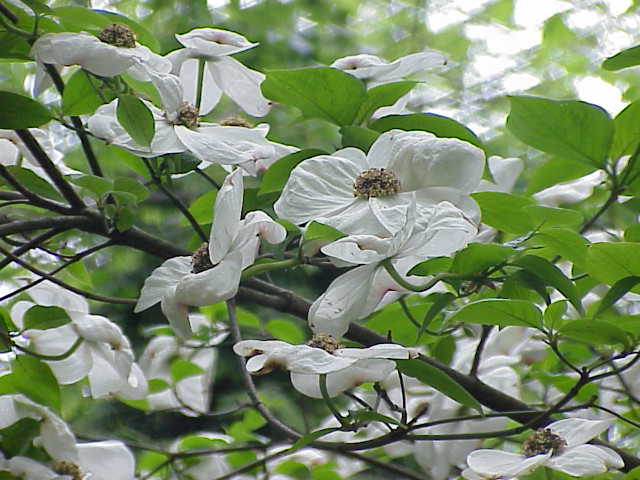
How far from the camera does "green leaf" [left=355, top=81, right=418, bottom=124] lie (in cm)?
45

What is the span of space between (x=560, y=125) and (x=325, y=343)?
19 centimetres

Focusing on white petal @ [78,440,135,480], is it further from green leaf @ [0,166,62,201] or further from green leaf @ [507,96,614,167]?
green leaf @ [507,96,614,167]

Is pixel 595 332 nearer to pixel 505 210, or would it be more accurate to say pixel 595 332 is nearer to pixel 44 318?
pixel 505 210

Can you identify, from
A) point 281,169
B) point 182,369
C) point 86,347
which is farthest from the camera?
point 182,369

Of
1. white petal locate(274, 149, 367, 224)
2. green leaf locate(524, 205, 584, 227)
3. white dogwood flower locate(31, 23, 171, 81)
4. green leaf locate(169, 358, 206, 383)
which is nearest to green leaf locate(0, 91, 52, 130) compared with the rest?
white dogwood flower locate(31, 23, 171, 81)

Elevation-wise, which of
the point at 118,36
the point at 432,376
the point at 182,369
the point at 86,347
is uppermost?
the point at 118,36

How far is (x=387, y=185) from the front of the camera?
380 millimetres

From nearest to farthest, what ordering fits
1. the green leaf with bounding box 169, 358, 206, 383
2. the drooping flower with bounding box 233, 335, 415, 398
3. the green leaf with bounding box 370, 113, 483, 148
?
the drooping flower with bounding box 233, 335, 415, 398
the green leaf with bounding box 370, 113, 483, 148
the green leaf with bounding box 169, 358, 206, 383

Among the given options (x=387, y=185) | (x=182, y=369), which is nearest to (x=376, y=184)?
(x=387, y=185)

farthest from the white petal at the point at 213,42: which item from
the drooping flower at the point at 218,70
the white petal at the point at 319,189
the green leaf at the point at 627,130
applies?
the green leaf at the point at 627,130

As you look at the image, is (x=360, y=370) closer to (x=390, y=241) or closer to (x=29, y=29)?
(x=390, y=241)

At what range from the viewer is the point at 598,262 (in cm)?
38

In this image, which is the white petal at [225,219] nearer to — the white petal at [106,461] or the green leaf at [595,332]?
the green leaf at [595,332]

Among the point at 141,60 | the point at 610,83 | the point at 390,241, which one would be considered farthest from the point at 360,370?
the point at 610,83
